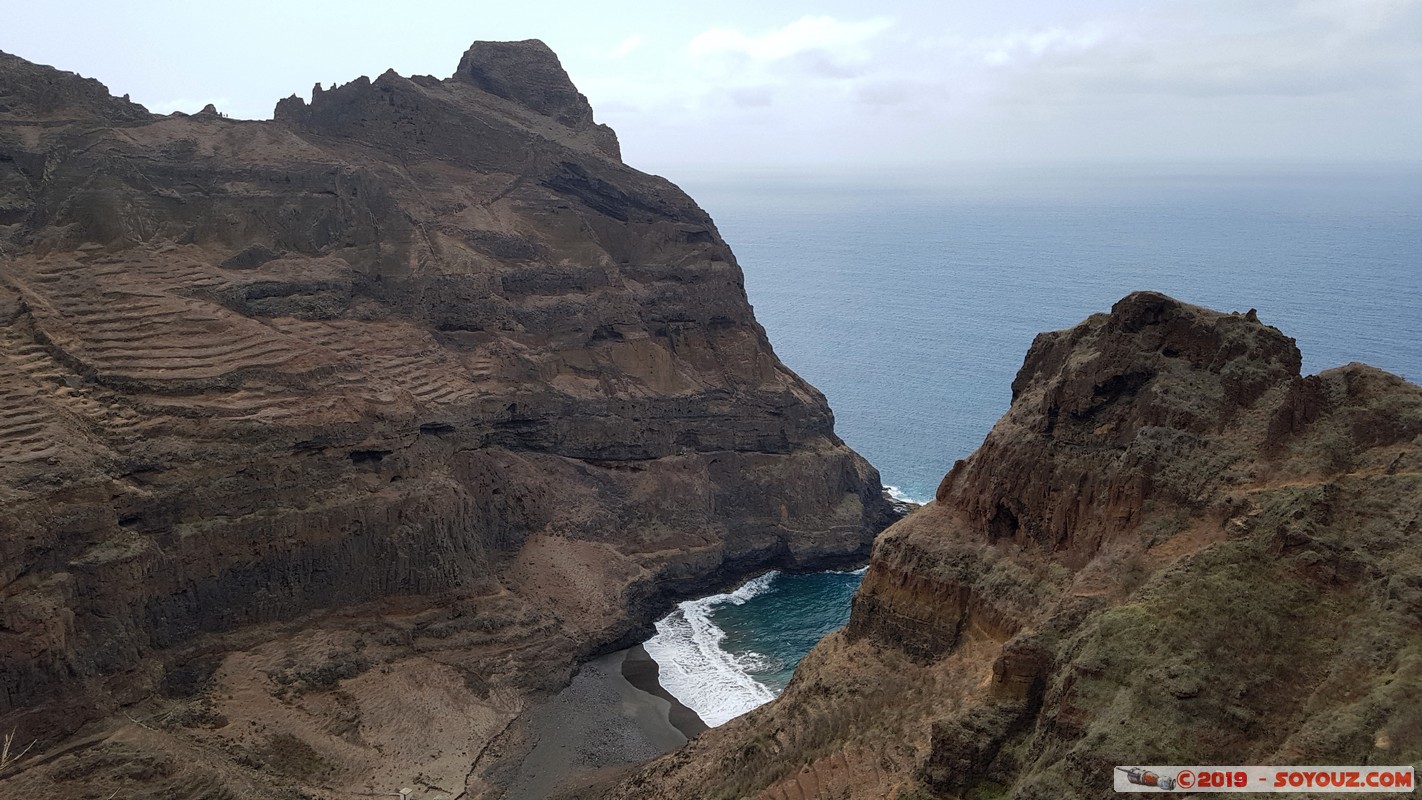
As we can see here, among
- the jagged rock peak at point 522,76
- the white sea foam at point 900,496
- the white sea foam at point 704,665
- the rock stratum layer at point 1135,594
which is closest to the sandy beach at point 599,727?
the white sea foam at point 704,665

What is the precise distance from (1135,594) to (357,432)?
46666 mm

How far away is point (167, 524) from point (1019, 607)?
4237cm

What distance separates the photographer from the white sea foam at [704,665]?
66.3m

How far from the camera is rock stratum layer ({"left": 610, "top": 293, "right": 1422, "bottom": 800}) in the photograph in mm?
27672

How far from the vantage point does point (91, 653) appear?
53.5 metres

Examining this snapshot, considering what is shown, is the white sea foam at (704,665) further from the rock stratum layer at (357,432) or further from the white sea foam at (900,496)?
the white sea foam at (900,496)

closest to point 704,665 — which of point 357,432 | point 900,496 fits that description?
point 357,432

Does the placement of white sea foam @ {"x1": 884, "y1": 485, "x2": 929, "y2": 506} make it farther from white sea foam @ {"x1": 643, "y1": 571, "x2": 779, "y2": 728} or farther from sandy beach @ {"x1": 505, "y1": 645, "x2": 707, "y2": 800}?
sandy beach @ {"x1": 505, "y1": 645, "x2": 707, "y2": 800}

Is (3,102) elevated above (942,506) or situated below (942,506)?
above

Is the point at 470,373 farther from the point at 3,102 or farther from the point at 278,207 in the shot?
the point at 3,102

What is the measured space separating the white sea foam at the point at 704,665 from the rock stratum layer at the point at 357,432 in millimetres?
2178

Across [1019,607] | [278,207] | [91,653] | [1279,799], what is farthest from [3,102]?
[1279,799]

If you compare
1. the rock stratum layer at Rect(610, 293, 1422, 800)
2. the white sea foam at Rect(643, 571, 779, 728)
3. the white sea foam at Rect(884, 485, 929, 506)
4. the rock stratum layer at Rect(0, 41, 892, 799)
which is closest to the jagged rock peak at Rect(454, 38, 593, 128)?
the rock stratum layer at Rect(0, 41, 892, 799)

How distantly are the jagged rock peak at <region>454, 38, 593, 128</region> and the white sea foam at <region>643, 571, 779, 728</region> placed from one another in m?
43.2
